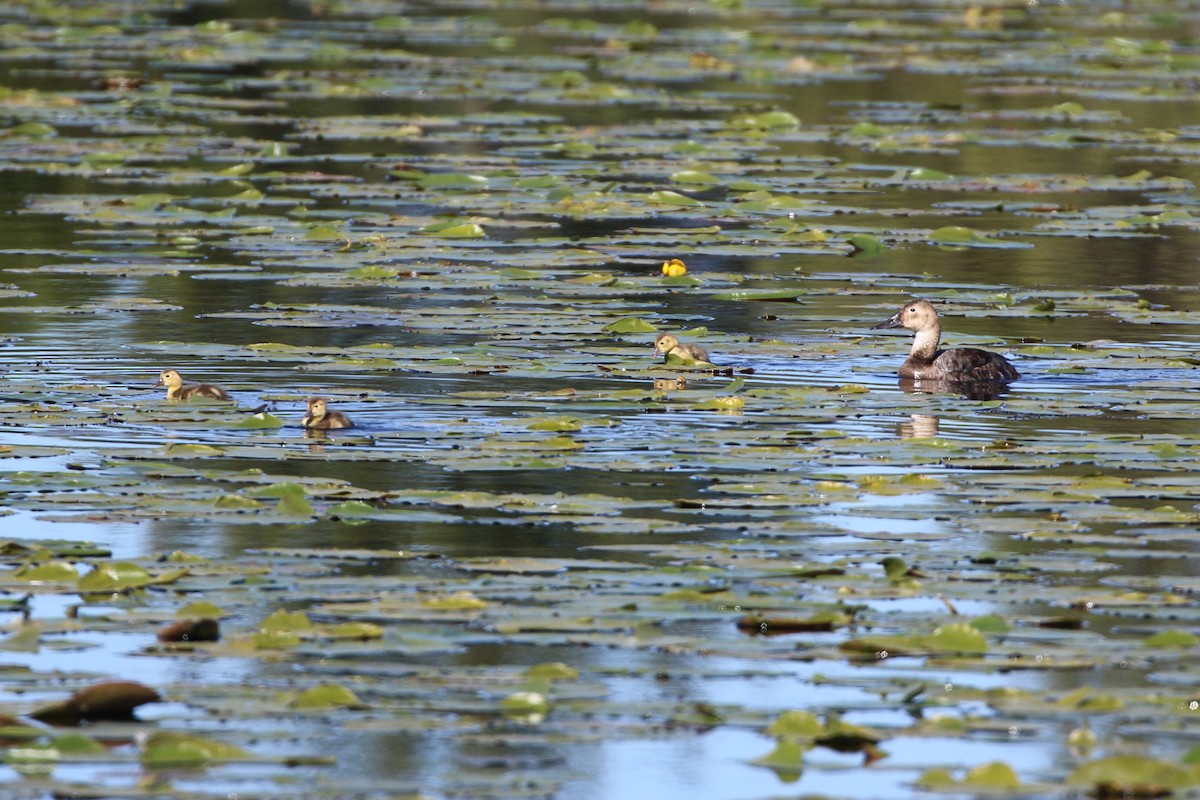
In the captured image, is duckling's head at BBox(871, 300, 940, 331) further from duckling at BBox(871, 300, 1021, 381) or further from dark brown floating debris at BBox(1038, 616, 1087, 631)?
dark brown floating debris at BBox(1038, 616, 1087, 631)

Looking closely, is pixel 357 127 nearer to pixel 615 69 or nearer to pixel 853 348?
pixel 615 69

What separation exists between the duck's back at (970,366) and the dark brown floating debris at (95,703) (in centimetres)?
606

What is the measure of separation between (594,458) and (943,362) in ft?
9.61

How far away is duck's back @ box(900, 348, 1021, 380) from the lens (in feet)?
36.7

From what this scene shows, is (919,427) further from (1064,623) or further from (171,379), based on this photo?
(171,379)

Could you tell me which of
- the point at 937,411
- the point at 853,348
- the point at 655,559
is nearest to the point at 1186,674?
the point at 655,559

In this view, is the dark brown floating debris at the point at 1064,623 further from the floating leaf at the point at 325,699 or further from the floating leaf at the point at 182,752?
the floating leaf at the point at 182,752

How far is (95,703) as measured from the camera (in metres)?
5.98

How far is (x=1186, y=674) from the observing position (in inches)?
253

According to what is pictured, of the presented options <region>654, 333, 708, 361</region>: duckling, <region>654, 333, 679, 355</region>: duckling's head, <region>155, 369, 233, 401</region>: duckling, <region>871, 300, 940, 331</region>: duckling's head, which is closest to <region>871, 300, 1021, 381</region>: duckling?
<region>871, 300, 940, 331</region>: duckling's head

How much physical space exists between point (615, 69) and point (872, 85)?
3.14 metres

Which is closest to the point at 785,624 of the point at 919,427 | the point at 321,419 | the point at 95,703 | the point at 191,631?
the point at 191,631

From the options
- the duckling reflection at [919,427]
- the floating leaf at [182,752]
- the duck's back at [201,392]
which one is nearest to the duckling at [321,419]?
the duck's back at [201,392]

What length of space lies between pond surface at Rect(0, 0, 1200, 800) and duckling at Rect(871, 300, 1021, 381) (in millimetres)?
171
